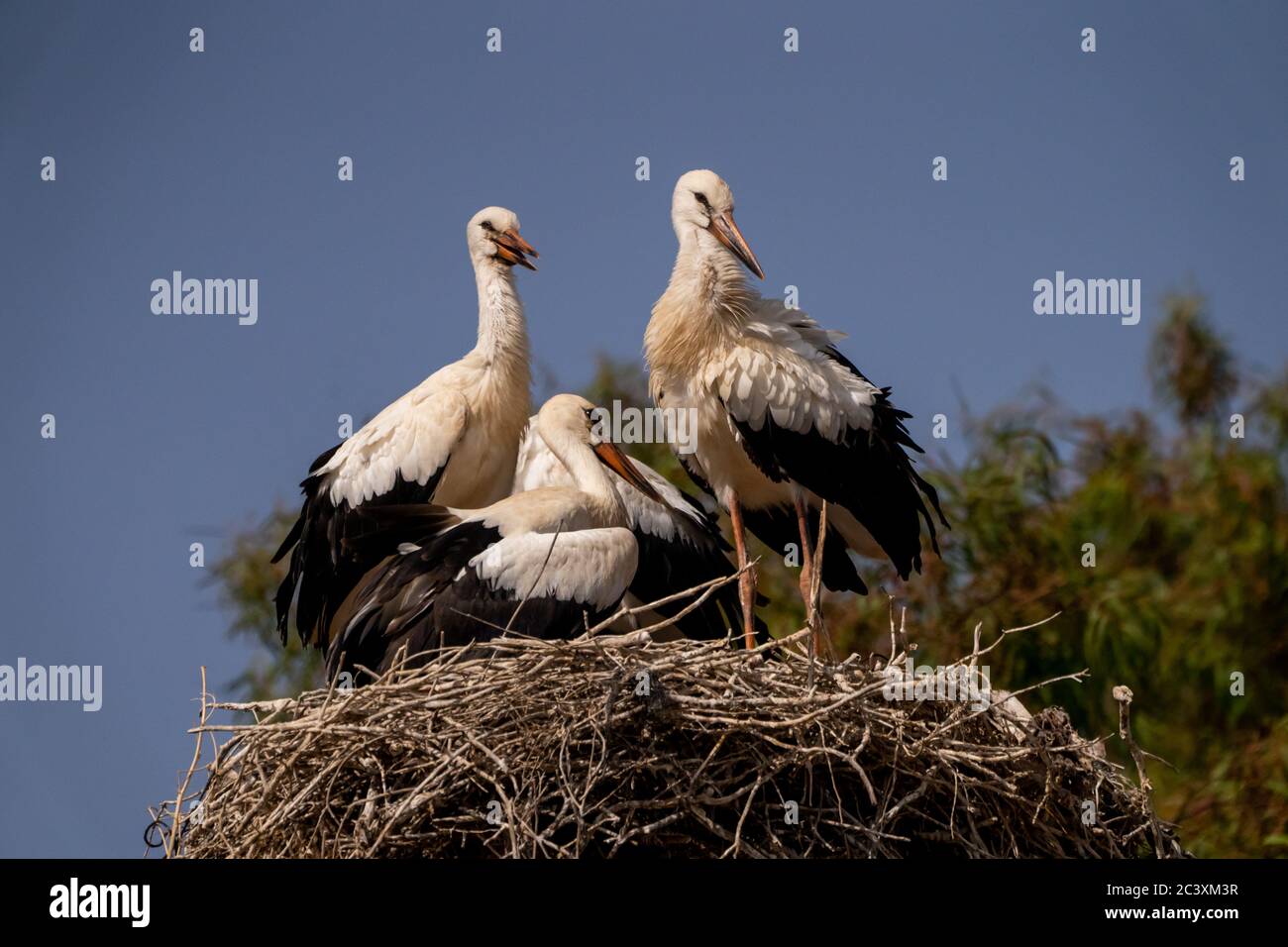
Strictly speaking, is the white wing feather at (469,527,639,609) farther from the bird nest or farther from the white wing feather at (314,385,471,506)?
the white wing feather at (314,385,471,506)

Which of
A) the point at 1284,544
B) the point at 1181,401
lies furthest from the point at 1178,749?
the point at 1181,401

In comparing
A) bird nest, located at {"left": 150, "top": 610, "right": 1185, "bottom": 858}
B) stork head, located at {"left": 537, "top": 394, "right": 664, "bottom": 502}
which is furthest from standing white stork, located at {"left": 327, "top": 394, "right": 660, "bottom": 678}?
bird nest, located at {"left": 150, "top": 610, "right": 1185, "bottom": 858}

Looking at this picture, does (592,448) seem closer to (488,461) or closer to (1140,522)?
(488,461)

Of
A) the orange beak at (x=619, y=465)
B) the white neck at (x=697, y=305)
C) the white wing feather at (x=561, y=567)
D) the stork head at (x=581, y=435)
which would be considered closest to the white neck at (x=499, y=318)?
the stork head at (x=581, y=435)

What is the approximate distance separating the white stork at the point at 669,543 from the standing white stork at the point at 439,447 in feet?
0.58

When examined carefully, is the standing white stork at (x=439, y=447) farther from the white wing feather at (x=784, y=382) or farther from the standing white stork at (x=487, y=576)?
the white wing feather at (x=784, y=382)

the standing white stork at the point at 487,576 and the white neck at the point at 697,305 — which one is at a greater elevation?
the white neck at the point at 697,305

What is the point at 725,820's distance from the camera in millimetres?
6230

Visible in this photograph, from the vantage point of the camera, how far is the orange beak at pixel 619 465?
26.7 feet

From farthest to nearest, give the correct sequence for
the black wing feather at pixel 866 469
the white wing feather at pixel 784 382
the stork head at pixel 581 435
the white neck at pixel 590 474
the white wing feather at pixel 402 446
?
the white wing feather at pixel 402 446 → the black wing feather at pixel 866 469 → the white wing feather at pixel 784 382 → the stork head at pixel 581 435 → the white neck at pixel 590 474

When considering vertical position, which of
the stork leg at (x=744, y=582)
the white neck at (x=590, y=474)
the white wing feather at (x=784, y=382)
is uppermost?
the white wing feather at (x=784, y=382)

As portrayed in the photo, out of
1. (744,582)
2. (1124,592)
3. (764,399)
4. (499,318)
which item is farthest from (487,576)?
(1124,592)

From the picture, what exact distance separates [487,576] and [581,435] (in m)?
0.98
